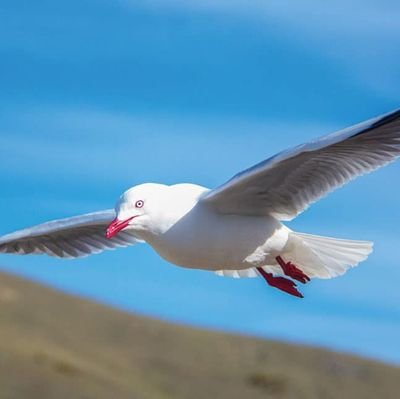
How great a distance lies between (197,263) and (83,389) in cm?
4218

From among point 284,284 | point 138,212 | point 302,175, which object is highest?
point 302,175

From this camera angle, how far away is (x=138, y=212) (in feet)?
39.1

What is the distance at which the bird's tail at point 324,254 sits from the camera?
508 inches

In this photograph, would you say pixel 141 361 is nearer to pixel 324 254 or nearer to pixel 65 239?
pixel 65 239

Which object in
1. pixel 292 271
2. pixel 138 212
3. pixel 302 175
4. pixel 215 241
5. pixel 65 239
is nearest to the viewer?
pixel 138 212

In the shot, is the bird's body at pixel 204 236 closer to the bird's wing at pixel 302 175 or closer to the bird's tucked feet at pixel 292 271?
the bird's wing at pixel 302 175

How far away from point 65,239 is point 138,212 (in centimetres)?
281

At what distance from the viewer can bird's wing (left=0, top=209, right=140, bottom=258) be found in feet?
45.8

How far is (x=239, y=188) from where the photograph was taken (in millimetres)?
12102

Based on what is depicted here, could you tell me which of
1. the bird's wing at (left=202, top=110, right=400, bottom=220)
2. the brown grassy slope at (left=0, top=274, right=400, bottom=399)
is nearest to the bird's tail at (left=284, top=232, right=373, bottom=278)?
the bird's wing at (left=202, top=110, right=400, bottom=220)

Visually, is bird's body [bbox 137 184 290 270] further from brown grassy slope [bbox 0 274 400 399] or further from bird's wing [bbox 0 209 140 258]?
brown grassy slope [bbox 0 274 400 399]

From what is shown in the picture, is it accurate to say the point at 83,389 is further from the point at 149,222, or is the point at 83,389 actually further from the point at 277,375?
the point at 149,222

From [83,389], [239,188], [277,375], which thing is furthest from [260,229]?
[277,375]

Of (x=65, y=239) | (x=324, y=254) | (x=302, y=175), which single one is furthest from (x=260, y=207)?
(x=65, y=239)
